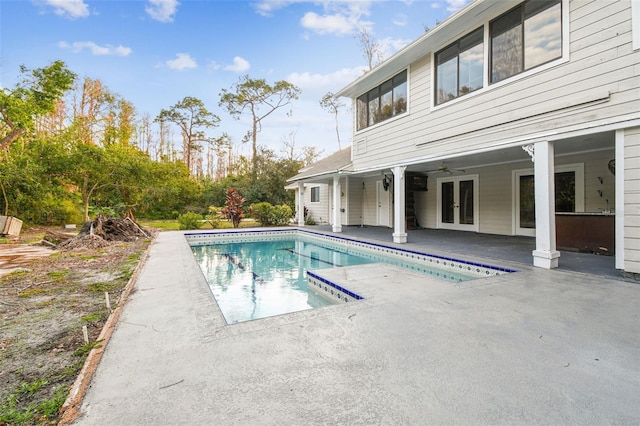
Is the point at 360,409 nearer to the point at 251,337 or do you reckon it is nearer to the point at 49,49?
the point at 251,337

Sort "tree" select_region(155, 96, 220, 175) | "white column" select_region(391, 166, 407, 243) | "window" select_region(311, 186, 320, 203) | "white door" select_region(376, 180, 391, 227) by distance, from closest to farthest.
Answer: "white column" select_region(391, 166, 407, 243)
"white door" select_region(376, 180, 391, 227)
"window" select_region(311, 186, 320, 203)
"tree" select_region(155, 96, 220, 175)

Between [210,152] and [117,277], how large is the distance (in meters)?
27.6

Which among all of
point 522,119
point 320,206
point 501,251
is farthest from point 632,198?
point 320,206

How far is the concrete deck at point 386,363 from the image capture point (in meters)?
1.67

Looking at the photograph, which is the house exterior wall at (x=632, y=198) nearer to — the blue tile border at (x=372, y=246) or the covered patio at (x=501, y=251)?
the covered patio at (x=501, y=251)

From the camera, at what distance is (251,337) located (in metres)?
2.64

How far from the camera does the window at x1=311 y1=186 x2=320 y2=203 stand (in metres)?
16.6

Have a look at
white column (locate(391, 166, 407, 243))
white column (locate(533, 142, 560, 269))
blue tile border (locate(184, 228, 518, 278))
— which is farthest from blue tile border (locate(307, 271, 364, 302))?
white column (locate(391, 166, 407, 243))

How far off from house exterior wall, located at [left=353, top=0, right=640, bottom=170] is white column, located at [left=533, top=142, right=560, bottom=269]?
410 millimetres

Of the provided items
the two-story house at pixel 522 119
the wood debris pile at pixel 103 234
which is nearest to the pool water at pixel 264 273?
the wood debris pile at pixel 103 234

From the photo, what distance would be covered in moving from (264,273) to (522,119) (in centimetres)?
586

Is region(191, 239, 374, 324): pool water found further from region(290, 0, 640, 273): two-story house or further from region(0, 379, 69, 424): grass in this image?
region(290, 0, 640, 273): two-story house

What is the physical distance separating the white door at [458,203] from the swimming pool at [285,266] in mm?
3852

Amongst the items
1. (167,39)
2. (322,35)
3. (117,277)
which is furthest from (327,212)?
(117,277)
